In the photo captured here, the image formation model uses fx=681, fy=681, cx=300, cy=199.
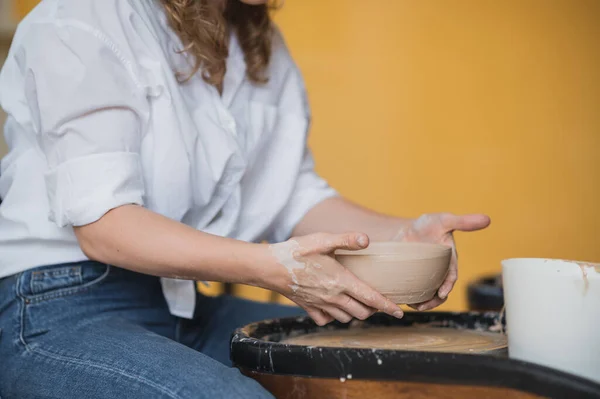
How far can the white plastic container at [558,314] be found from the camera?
0.73 metres

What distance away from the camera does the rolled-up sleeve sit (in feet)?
2.98

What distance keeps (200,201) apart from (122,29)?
0.30m

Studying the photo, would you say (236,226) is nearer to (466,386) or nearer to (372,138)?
(466,386)

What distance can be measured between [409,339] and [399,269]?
13 centimetres

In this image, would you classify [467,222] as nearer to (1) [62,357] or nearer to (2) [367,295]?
(2) [367,295]

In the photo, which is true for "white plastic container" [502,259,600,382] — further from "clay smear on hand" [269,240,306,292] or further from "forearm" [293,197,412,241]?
"forearm" [293,197,412,241]

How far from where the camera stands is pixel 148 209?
0.95m

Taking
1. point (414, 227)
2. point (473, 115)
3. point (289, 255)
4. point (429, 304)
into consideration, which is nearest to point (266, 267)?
point (289, 255)

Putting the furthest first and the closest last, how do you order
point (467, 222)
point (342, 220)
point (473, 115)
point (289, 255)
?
point (473, 115)
point (342, 220)
point (467, 222)
point (289, 255)

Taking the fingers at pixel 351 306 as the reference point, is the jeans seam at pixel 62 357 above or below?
below

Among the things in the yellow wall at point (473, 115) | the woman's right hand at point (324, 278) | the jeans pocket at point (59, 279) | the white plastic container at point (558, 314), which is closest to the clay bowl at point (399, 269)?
the woman's right hand at point (324, 278)

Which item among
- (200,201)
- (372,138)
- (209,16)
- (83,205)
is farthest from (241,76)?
(372,138)

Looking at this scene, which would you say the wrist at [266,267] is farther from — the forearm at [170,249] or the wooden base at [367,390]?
the wooden base at [367,390]

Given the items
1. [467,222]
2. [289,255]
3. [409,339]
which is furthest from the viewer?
[467,222]
